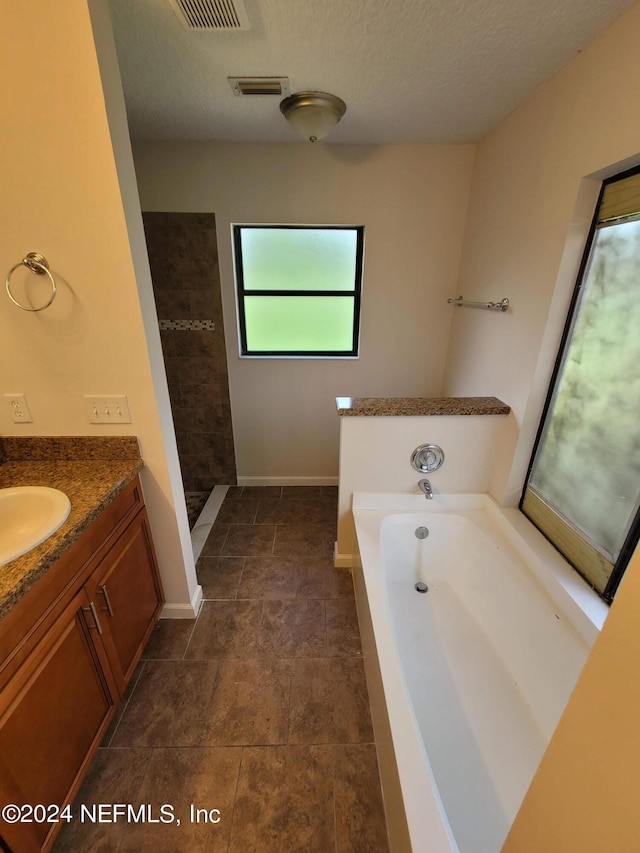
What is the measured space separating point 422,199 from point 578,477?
199cm

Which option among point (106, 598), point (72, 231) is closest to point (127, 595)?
point (106, 598)

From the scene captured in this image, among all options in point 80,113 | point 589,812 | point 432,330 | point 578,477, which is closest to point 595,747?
point 589,812

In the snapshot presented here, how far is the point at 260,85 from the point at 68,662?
2.38 m

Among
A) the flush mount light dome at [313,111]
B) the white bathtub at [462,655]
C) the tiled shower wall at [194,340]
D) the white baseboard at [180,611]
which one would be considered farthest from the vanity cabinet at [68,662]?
the flush mount light dome at [313,111]

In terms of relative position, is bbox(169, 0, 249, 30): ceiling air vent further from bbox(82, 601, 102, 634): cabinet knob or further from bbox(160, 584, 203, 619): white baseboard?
bbox(160, 584, 203, 619): white baseboard

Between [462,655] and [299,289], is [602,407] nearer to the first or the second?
[462,655]

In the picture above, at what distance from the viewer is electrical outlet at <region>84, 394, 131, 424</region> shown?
1.41m

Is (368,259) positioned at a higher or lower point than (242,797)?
higher

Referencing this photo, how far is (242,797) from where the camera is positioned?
3.98 ft

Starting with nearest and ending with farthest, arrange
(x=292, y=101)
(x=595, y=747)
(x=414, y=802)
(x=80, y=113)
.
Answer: (x=595, y=747) < (x=414, y=802) < (x=80, y=113) < (x=292, y=101)

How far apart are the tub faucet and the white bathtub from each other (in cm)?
5

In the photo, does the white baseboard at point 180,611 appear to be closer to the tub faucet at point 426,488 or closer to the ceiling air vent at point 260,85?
the tub faucet at point 426,488

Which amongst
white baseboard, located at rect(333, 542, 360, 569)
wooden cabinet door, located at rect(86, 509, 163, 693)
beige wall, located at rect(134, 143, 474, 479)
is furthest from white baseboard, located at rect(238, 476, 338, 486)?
wooden cabinet door, located at rect(86, 509, 163, 693)

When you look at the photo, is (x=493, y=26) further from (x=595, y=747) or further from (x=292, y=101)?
(x=595, y=747)
